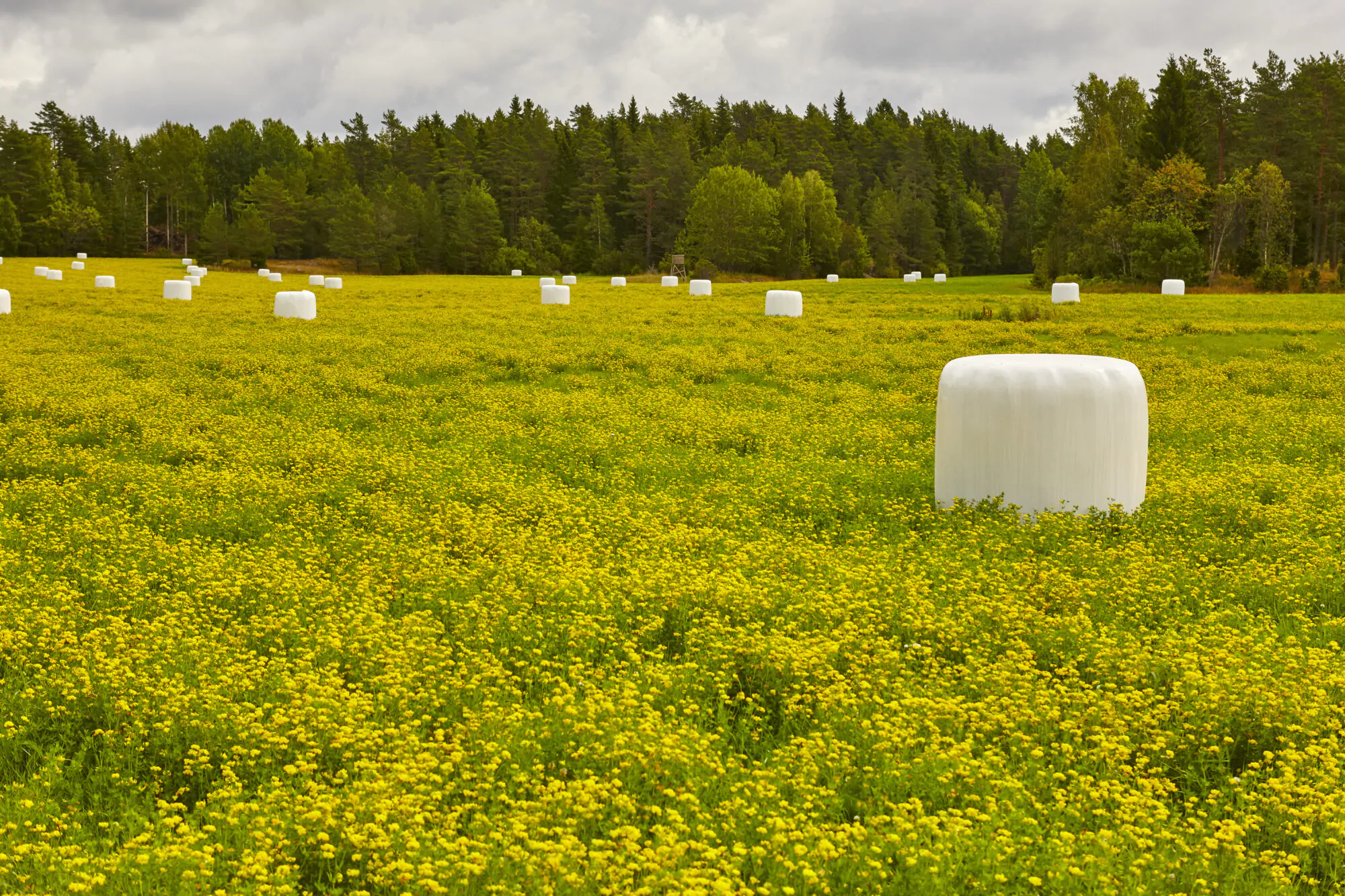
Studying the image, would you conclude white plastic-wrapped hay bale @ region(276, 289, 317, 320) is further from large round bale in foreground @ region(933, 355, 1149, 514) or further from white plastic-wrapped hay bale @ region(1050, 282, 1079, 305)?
white plastic-wrapped hay bale @ region(1050, 282, 1079, 305)

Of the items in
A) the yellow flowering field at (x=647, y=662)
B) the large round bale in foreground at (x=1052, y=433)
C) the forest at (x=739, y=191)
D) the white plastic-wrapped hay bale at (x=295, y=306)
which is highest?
the forest at (x=739, y=191)

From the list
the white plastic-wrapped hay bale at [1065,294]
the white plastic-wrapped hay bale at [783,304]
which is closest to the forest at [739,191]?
the white plastic-wrapped hay bale at [1065,294]

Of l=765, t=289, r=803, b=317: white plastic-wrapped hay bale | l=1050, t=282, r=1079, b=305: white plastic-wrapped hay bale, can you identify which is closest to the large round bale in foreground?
l=765, t=289, r=803, b=317: white plastic-wrapped hay bale

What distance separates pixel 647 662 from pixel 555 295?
39258 mm

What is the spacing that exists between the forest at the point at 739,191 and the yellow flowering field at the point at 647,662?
54.4 meters

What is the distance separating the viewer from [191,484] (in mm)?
12695

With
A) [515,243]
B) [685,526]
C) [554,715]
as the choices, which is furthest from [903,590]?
[515,243]

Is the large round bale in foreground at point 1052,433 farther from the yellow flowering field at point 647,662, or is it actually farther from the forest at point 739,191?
the forest at point 739,191

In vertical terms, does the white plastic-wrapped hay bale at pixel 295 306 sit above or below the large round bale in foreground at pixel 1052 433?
above

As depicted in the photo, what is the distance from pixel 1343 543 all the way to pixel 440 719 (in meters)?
8.77

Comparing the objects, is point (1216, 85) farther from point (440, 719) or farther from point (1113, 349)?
point (440, 719)

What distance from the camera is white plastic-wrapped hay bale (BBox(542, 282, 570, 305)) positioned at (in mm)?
45594

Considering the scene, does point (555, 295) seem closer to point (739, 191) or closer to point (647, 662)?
point (647, 662)

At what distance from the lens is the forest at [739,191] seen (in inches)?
2753
